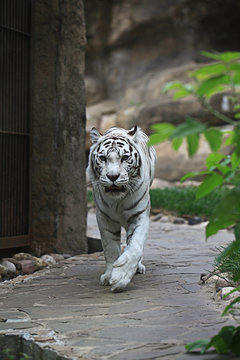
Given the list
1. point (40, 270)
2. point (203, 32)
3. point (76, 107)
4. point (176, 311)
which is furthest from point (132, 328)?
point (203, 32)

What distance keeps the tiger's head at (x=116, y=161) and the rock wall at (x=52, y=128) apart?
1709 mm

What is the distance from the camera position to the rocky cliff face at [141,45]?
15917 millimetres

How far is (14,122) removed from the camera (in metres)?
6.02

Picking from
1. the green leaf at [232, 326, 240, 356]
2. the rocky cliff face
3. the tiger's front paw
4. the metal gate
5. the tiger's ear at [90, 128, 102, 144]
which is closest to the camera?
the green leaf at [232, 326, 240, 356]

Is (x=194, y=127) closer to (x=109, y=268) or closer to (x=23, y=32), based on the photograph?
(x=109, y=268)

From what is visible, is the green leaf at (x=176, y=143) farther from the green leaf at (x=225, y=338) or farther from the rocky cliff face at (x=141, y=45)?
the rocky cliff face at (x=141, y=45)

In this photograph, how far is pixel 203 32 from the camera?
54.0 ft

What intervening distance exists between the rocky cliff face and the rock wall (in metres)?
8.99

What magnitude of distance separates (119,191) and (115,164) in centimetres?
20

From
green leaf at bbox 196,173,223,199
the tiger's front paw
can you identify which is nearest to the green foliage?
green leaf at bbox 196,173,223,199

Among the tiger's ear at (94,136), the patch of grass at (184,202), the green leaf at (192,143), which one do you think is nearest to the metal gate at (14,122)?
the tiger's ear at (94,136)

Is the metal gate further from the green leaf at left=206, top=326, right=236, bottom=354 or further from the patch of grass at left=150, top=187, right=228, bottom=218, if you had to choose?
the patch of grass at left=150, top=187, right=228, bottom=218

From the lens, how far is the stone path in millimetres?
2805

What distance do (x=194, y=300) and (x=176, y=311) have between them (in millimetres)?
348
